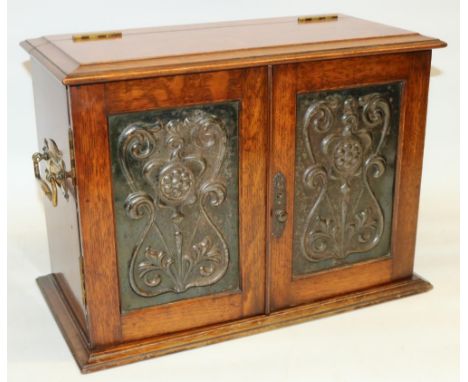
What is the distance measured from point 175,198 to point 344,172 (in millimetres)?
560

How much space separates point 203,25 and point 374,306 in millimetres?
1095

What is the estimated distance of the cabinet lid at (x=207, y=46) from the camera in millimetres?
2342

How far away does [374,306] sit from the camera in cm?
289

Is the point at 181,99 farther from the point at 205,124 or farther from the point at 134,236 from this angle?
the point at 134,236

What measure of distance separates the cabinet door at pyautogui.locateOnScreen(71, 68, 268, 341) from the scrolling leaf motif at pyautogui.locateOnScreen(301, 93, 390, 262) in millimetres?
175

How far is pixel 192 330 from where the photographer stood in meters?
2.68

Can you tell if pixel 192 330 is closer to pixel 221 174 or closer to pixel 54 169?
pixel 221 174

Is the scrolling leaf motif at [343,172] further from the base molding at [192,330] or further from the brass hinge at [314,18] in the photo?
the brass hinge at [314,18]

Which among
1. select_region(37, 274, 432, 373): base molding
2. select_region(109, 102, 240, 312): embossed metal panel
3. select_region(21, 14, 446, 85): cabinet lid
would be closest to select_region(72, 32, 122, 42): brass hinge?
select_region(21, 14, 446, 85): cabinet lid

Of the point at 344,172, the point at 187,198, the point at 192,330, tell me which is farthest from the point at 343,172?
the point at 192,330

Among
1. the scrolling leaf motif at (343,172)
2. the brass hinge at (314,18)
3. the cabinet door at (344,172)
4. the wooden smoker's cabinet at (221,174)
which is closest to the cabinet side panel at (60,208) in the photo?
the wooden smoker's cabinet at (221,174)

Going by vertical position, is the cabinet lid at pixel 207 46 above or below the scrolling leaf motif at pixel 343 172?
above

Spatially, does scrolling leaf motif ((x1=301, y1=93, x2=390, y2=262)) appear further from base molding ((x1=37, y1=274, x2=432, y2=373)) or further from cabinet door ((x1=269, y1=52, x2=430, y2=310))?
base molding ((x1=37, y1=274, x2=432, y2=373))

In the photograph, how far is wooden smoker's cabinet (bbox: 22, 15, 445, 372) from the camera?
2398 millimetres
